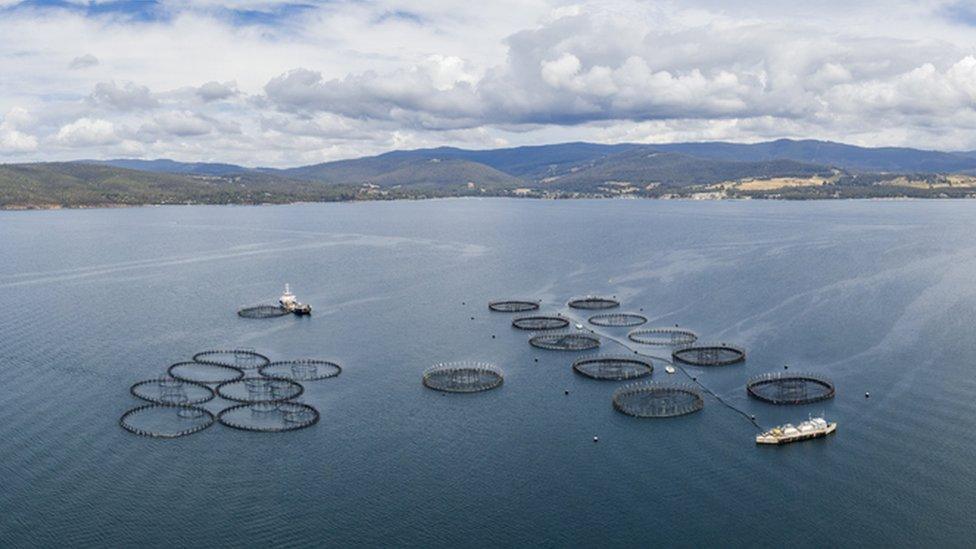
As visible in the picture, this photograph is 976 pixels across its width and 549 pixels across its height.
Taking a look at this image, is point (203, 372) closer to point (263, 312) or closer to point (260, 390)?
point (260, 390)

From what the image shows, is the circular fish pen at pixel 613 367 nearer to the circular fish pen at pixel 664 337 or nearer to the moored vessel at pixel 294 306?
the circular fish pen at pixel 664 337

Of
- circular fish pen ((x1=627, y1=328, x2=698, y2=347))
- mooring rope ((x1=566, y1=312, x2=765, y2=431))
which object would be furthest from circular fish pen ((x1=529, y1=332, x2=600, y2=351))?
circular fish pen ((x1=627, y1=328, x2=698, y2=347))

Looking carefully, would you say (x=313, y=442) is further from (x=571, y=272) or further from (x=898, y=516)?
(x=571, y=272)

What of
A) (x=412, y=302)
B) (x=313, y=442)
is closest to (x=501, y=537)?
(x=313, y=442)

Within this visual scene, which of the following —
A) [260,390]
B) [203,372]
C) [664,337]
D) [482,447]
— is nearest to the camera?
[482,447]

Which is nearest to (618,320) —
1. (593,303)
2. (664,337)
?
(664,337)

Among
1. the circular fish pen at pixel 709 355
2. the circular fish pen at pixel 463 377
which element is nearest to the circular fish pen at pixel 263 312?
the circular fish pen at pixel 463 377

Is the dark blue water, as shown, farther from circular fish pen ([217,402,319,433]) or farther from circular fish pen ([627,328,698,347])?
circular fish pen ([627,328,698,347])
